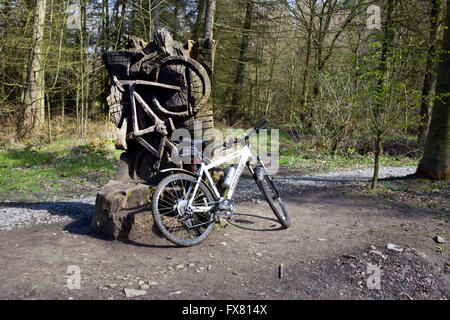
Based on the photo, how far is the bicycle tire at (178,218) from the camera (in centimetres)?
374

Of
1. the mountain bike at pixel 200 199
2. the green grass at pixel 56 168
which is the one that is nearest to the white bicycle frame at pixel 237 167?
the mountain bike at pixel 200 199

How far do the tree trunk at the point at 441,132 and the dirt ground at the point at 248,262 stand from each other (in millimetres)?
1989

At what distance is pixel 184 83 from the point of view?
15.3 ft

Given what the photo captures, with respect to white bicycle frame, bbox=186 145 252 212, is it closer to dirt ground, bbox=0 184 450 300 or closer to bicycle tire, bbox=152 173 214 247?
bicycle tire, bbox=152 173 214 247

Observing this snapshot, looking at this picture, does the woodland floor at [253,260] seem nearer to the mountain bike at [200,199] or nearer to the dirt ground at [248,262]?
the dirt ground at [248,262]

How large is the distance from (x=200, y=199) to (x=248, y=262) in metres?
1.08

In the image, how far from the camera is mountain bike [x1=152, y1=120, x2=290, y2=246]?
388 cm

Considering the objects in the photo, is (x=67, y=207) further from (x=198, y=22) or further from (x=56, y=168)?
(x=198, y=22)

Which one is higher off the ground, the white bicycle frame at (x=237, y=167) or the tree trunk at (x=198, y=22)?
the tree trunk at (x=198, y=22)

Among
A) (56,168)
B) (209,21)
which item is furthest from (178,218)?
(209,21)
